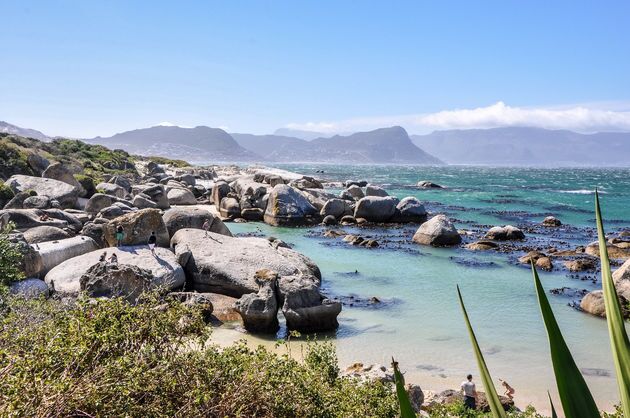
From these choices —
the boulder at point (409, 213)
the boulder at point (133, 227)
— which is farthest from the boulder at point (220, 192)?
the boulder at point (133, 227)

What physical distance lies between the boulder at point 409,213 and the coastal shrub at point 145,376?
30919mm

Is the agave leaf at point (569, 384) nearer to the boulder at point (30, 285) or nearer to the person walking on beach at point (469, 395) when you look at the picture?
the person walking on beach at point (469, 395)

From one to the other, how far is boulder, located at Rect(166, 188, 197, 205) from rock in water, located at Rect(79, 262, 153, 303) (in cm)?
2653

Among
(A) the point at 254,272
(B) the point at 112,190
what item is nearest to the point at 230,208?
(B) the point at 112,190

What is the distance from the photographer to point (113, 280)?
14.3m

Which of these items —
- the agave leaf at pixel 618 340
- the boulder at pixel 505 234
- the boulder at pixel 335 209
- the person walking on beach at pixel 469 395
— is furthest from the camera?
the boulder at pixel 335 209

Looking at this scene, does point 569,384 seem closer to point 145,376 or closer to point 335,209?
point 145,376

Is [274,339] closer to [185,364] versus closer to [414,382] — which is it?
[414,382]

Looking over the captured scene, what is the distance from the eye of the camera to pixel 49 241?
61.3 ft

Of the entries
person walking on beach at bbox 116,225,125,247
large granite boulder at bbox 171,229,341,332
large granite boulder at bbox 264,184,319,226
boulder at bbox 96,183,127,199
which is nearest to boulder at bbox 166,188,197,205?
boulder at bbox 96,183,127,199

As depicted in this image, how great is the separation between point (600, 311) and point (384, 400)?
13144mm

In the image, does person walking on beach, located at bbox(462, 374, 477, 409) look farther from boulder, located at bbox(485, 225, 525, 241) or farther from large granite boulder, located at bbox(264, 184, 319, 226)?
large granite boulder, located at bbox(264, 184, 319, 226)

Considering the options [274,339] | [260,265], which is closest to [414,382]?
[274,339]

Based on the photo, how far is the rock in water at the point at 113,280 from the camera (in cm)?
1406
